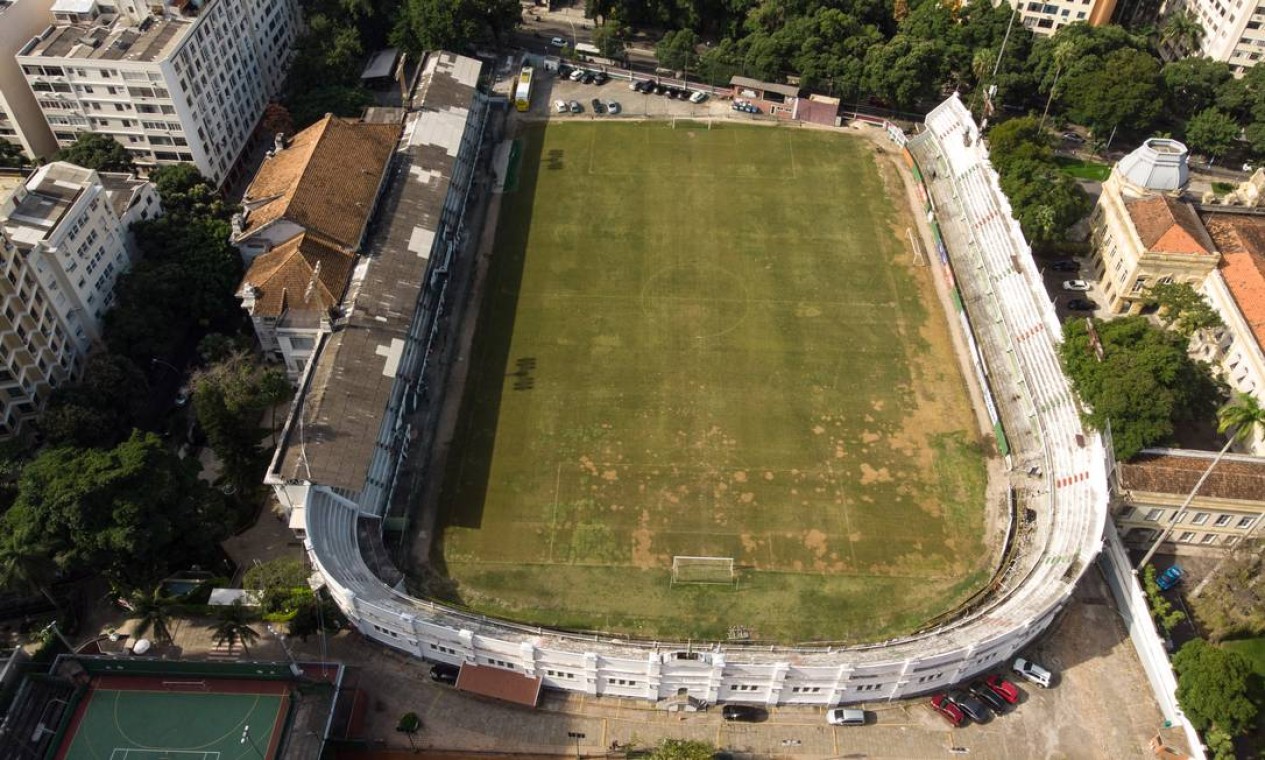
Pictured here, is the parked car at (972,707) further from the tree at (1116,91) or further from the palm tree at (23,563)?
the tree at (1116,91)

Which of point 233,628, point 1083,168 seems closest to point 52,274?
point 233,628

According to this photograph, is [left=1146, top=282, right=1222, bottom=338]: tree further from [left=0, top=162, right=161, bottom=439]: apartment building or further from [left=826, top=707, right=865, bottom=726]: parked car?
[left=0, top=162, right=161, bottom=439]: apartment building

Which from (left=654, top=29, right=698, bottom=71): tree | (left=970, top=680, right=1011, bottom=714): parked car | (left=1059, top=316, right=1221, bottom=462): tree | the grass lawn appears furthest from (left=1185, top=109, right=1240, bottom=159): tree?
(left=970, top=680, right=1011, bottom=714): parked car

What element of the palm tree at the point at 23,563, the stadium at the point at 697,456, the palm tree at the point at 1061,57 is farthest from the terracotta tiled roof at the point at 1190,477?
the palm tree at the point at 23,563

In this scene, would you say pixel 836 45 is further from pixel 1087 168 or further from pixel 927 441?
pixel 927 441

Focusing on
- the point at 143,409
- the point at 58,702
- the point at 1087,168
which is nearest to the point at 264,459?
the point at 143,409

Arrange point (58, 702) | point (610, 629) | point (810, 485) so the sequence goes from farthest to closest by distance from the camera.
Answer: point (810, 485) < point (610, 629) < point (58, 702)

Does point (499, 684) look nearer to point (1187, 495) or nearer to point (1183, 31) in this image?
point (1187, 495)

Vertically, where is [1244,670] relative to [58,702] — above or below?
above

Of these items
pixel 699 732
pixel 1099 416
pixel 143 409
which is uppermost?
pixel 1099 416
